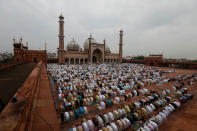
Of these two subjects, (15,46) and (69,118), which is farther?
(15,46)

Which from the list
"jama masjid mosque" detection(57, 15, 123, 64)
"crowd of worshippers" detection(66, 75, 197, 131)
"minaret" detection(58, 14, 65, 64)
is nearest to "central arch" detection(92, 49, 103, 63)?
"jama masjid mosque" detection(57, 15, 123, 64)

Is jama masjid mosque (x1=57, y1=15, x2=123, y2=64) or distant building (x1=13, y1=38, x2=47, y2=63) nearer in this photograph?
distant building (x1=13, y1=38, x2=47, y2=63)

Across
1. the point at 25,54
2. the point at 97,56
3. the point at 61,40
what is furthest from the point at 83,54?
the point at 25,54

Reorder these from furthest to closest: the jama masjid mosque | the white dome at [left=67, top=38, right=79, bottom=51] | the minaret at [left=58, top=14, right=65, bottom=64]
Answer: the white dome at [left=67, top=38, right=79, bottom=51], the jama masjid mosque, the minaret at [left=58, top=14, right=65, bottom=64]

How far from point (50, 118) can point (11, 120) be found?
82 cm

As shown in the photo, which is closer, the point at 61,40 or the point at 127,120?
the point at 127,120

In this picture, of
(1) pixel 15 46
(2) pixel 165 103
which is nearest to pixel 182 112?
(2) pixel 165 103

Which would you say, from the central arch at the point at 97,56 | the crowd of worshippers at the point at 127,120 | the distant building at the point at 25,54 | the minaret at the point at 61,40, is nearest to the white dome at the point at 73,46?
the central arch at the point at 97,56

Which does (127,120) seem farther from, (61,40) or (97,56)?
(97,56)

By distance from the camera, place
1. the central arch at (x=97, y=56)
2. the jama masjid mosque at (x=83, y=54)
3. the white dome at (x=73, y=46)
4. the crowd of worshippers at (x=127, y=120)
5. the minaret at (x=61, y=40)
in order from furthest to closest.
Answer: the white dome at (x=73, y=46)
the central arch at (x=97, y=56)
the jama masjid mosque at (x=83, y=54)
the minaret at (x=61, y=40)
the crowd of worshippers at (x=127, y=120)

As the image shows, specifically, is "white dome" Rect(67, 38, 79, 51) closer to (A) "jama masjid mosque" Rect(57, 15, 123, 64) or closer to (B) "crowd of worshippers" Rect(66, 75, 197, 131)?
(A) "jama masjid mosque" Rect(57, 15, 123, 64)

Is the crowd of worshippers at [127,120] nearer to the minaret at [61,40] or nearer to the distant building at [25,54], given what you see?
the minaret at [61,40]

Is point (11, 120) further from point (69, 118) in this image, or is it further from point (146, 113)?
point (146, 113)

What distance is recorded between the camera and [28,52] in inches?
910
